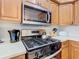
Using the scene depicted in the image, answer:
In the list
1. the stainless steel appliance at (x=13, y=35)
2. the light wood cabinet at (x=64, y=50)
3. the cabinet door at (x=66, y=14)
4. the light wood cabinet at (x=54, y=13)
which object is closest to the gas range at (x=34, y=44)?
the stainless steel appliance at (x=13, y=35)

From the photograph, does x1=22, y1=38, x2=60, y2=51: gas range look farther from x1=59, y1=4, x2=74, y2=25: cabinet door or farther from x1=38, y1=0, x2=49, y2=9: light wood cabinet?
x1=59, y1=4, x2=74, y2=25: cabinet door

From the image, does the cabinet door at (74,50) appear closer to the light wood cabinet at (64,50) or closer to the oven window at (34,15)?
the light wood cabinet at (64,50)

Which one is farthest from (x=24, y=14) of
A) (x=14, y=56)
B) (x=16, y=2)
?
(x=14, y=56)

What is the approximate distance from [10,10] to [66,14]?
1888mm

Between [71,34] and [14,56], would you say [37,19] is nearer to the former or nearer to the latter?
[14,56]

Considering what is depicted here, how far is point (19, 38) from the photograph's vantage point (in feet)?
6.34

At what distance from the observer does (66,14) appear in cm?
294

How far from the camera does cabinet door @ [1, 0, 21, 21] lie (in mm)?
1388

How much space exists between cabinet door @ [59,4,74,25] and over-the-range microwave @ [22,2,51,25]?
2.18 ft

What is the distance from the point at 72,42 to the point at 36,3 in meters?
1.23

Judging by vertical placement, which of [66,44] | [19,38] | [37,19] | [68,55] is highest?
[37,19]

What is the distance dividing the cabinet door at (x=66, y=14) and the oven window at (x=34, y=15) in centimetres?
78

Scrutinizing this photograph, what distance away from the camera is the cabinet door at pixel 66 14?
2.88 metres

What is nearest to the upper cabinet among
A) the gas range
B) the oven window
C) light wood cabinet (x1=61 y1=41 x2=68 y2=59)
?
the oven window
